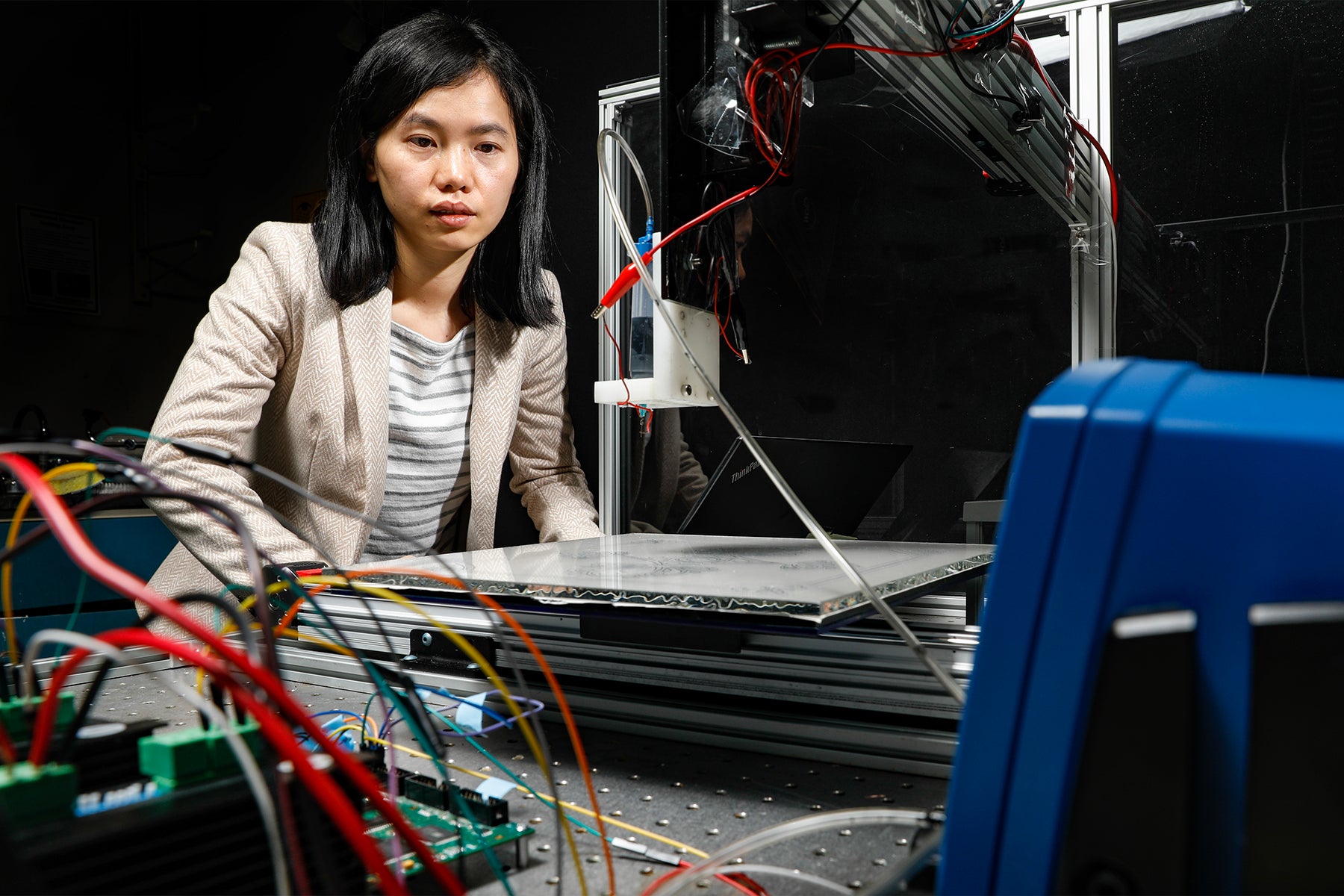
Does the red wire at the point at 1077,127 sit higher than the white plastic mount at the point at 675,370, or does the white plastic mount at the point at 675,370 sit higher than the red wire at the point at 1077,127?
the red wire at the point at 1077,127

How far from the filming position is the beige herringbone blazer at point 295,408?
60.1 inches

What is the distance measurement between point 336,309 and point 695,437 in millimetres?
1033

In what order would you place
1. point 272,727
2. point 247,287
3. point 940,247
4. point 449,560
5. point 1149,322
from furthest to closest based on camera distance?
1. point 940,247
2. point 1149,322
3. point 247,287
4. point 449,560
5. point 272,727

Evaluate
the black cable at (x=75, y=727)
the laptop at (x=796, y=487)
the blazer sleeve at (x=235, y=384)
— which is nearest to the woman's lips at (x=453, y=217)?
the blazer sleeve at (x=235, y=384)

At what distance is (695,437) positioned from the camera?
2.38 meters

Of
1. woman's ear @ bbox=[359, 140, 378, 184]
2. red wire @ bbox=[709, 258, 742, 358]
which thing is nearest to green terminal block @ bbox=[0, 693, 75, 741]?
red wire @ bbox=[709, 258, 742, 358]

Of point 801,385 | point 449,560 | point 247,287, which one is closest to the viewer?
point 449,560

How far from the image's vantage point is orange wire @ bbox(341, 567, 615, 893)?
473 millimetres

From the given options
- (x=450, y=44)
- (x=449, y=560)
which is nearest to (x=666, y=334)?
(x=449, y=560)

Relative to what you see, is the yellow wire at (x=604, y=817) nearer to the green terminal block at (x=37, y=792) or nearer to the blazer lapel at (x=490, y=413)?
the green terminal block at (x=37, y=792)

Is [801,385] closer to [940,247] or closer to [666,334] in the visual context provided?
[940,247]

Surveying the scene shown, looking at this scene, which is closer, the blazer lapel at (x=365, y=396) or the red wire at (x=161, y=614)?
the red wire at (x=161, y=614)

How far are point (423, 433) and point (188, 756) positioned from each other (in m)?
1.51

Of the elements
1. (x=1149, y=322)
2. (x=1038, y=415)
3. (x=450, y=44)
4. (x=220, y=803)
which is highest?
(x=450, y=44)
